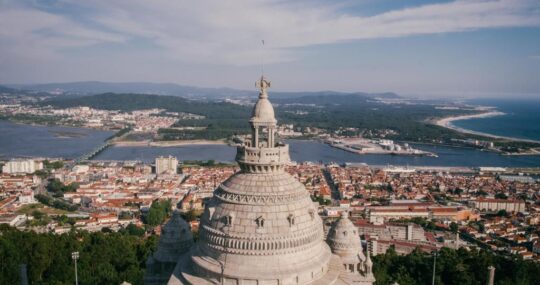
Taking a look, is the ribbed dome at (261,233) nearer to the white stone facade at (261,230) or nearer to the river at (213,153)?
the white stone facade at (261,230)

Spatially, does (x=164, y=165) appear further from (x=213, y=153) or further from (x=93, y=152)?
(x=93, y=152)

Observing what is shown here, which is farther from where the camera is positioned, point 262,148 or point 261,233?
point 262,148

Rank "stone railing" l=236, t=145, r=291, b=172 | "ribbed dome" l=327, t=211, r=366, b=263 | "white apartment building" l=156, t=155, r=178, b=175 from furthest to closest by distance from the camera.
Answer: "white apartment building" l=156, t=155, r=178, b=175 → "ribbed dome" l=327, t=211, r=366, b=263 → "stone railing" l=236, t=145, r=291, b=172

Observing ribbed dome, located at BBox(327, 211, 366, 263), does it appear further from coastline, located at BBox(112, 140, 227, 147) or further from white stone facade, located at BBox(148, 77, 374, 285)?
coastline, located at BBox(112, 140, 227, 147)

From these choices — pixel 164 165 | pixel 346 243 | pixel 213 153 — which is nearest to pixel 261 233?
pixel 346 243

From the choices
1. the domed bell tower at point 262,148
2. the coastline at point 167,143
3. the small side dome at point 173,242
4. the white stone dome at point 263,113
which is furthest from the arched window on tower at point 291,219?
the coastline at point 167,143

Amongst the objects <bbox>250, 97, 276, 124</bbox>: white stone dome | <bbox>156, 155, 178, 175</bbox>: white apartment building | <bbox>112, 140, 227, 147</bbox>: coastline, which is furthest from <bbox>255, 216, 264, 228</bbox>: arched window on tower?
<bbox>112, 140, 227, 147</bbox>: coastline
